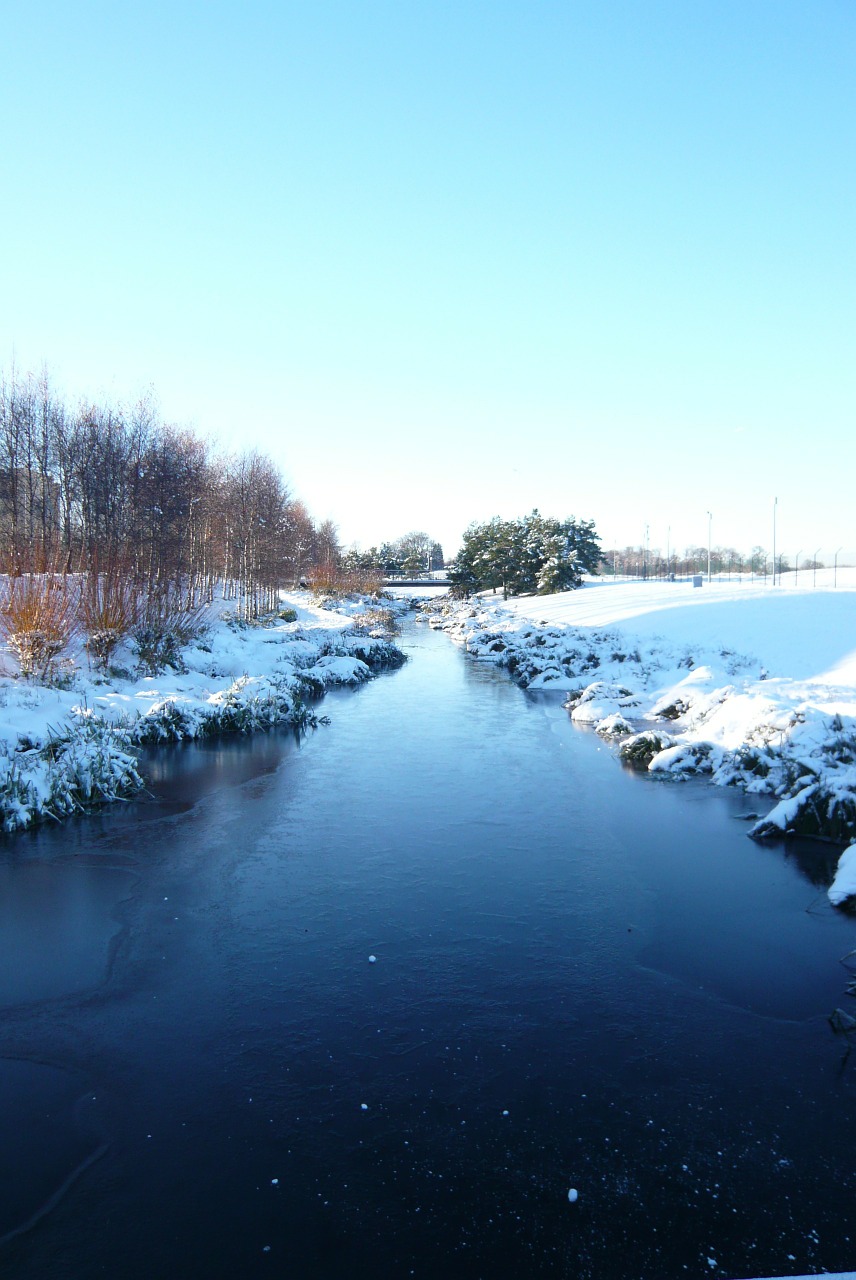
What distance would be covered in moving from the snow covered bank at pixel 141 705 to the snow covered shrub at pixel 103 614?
1.29ft

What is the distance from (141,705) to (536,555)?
115ft

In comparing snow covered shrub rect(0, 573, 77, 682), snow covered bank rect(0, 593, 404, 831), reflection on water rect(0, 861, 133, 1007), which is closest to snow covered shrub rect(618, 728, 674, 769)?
snow covered bank rect(0, 593, 404, 831)

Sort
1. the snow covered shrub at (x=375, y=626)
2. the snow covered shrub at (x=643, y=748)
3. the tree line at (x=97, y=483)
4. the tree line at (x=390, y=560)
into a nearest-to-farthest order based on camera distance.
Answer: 1. the snow covered shrub at (x=643, y=748)
2. the tree line at (x=97, y=483)
3. the snow covered shrub at (x=375, y=626)
4. the tree line at (x=390, y=560)

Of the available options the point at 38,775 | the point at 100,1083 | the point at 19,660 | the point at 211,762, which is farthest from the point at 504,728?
the point at 100,1083

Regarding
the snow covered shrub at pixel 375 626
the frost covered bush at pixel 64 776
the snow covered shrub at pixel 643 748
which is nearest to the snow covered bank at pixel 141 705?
the frost covered bush at pixel 64 776

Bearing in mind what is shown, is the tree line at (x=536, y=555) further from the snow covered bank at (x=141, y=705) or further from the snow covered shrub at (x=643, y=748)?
the snow covered shrub at (x=643, y=748)

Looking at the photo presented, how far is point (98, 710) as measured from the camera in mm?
13312

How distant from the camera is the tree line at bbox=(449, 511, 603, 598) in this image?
43.6m

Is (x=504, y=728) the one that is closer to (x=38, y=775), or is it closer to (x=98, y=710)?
(x=98, y=710)

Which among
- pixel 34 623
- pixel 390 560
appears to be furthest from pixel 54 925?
pixel 390 560

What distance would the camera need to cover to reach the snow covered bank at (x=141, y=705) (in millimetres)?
10188

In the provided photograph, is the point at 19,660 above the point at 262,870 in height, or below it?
above

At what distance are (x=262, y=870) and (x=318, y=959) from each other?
2081 millimetres

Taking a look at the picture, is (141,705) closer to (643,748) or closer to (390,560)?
(643,748)
